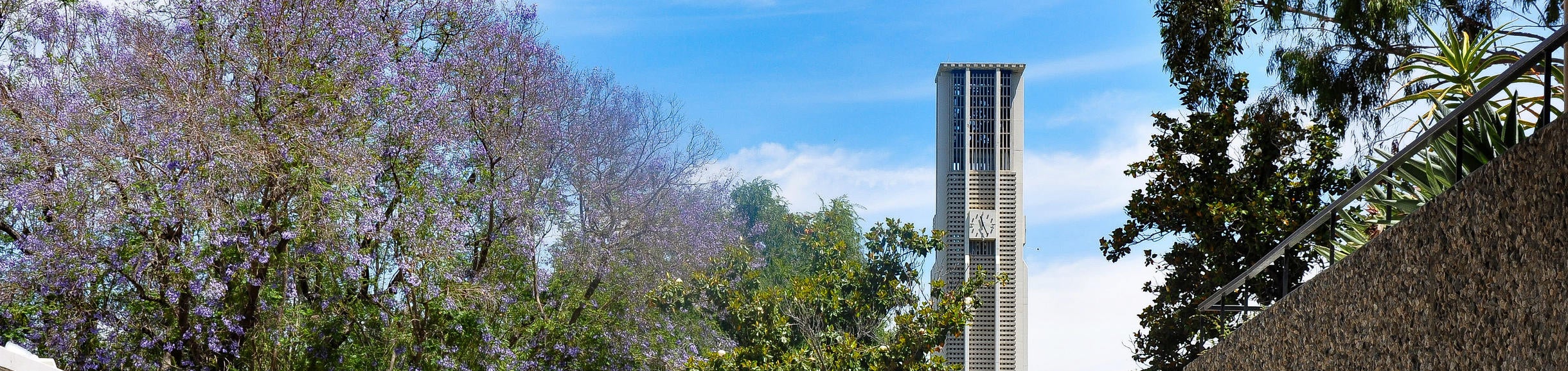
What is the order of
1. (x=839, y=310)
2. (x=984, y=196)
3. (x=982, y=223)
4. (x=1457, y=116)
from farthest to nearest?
(x=984, y=196) < (x=982, y=223) < (x=839, y=310) < (x=1457, y=116)

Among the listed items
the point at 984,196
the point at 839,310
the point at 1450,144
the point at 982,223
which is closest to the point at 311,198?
the point at 839,310

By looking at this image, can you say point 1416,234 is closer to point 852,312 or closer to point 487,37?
point 852,312

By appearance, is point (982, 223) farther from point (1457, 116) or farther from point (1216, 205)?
point (1457, 116)

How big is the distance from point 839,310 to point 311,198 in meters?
6.11

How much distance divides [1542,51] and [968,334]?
32602 mm

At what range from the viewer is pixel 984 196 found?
36.2 metres

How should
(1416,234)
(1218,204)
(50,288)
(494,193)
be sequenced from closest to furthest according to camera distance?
(1416,234) < (1218,204) < (50,288) < (494,193)

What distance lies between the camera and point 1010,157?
3753cm

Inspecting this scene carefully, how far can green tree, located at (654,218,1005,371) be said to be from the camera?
1262 cm

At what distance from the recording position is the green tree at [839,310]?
1262 cm

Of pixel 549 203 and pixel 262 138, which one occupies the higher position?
pixel 549 203

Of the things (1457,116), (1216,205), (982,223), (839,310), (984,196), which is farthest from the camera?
(984,196)

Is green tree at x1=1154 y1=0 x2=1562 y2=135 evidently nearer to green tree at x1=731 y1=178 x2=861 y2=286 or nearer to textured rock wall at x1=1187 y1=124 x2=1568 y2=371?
textured rock wall at x1=1187 y1=124 x2=1568 y2=371

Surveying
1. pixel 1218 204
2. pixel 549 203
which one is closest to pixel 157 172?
pixel 549 203
